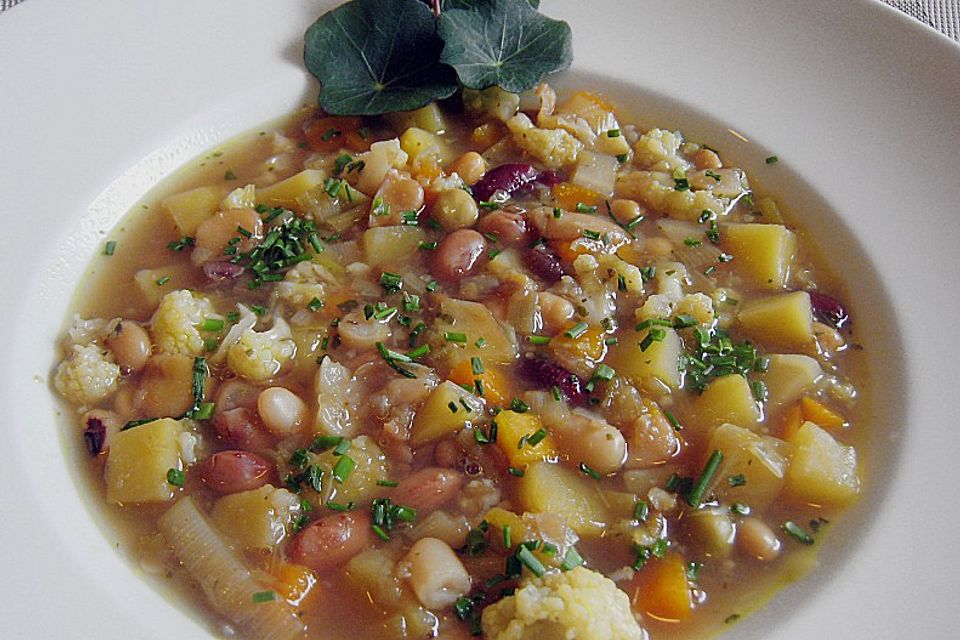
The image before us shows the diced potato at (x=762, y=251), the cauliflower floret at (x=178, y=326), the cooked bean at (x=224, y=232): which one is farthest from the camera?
the cooked bean at (x=224, y=232)

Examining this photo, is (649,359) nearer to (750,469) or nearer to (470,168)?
(750,469)

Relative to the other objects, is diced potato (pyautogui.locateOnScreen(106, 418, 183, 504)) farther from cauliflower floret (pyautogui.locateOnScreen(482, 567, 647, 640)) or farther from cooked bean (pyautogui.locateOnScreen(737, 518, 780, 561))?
cooked bean (pyautogui.locateOnScreen(737, 518, 780, 561))

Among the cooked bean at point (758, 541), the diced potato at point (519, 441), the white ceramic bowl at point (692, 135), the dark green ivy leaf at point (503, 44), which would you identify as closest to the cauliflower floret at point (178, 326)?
the white ceramic bowl at point (692, 135)

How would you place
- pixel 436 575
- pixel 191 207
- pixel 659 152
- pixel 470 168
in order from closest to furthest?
pixel 436 575 → pixel 191 207 → pixel 470 168 → pixel 659 152

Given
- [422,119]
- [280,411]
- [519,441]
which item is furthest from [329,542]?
[422,119]

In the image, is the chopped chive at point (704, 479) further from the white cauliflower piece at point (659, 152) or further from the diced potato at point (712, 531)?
the white cauliflower piece at point (659, 152)
